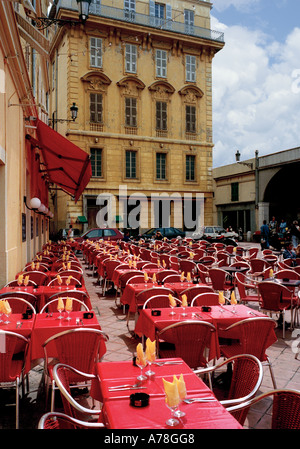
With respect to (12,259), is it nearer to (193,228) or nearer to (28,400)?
(28,400)

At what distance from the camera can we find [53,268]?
26.4 feet

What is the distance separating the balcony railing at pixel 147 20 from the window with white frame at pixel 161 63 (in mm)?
1527

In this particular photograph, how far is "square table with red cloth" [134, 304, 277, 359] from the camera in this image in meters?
3.62

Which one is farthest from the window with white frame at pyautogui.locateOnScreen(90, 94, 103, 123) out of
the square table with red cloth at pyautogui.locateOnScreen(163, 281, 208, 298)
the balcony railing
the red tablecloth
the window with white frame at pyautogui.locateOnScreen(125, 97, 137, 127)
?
the red tablecloth

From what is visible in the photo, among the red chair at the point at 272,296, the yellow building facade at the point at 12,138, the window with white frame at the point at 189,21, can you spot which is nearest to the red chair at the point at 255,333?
the red chair at the point at 272,296

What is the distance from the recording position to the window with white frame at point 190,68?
89.1 feet

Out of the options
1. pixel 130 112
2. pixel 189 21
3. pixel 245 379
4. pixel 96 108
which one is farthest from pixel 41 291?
pixel 189 21

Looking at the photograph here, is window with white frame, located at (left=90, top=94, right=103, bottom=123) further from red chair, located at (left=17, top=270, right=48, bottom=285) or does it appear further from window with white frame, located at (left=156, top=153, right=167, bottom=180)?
red chair, located at (left=17, top=270, right=48, bottom=285)

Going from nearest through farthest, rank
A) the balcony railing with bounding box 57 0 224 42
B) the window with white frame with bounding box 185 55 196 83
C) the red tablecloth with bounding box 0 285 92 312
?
the red tablecloth with bounding box 0 285 92 312 < the balcony railing with bounding box 57 0 224 42 < the window with white frame with bounding box 185 55 196 83

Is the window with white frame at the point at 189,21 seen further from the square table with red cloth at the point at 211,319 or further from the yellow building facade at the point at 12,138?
the square table with red cloth at the point at 211,319

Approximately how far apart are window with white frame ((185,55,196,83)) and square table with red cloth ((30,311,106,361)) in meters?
26.3

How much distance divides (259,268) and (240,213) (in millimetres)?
19005

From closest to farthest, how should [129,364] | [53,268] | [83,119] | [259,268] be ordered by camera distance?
1. [129,364]
2. [53,268]
3. [259,268]
4. [83,119]

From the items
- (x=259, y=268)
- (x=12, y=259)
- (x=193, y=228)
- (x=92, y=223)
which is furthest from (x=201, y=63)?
(x=12, y=259)
